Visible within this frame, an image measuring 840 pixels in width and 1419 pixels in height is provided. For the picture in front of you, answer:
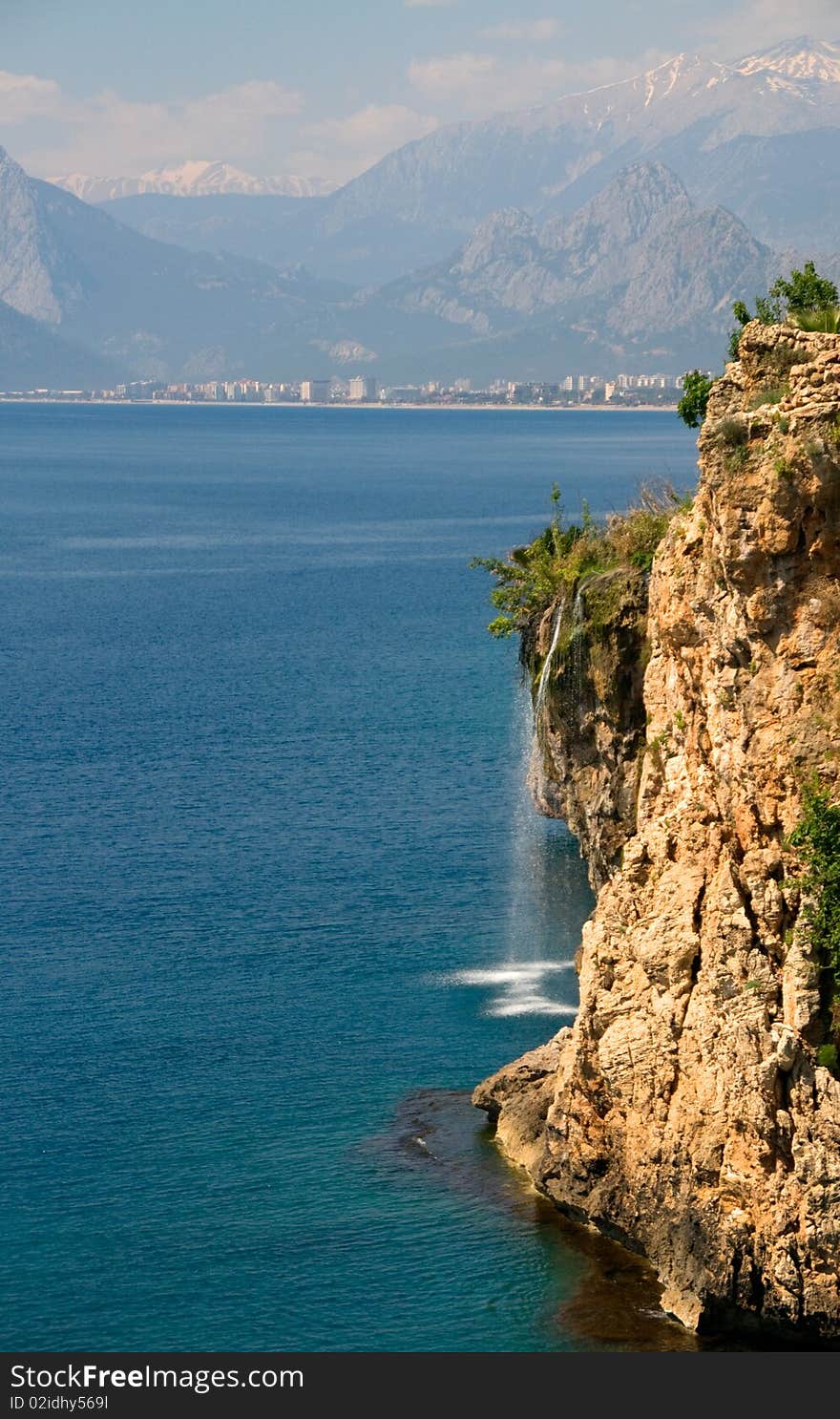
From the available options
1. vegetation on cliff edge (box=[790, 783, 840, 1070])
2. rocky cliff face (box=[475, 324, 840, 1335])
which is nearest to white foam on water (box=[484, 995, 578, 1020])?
rocky cliff face (box=[475, 324, 840, 1335])

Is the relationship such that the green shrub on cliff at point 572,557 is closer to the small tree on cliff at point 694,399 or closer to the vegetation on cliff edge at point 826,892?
the small tree on cliff at point 694,399

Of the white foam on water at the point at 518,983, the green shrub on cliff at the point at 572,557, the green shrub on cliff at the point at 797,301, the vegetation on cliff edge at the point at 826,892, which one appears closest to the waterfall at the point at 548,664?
the green shrub on cliff at the point at 572,557

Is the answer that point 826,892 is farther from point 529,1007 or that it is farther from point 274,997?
point 274,997

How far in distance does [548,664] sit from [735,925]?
1746 centimetres

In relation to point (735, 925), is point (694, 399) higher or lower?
higher

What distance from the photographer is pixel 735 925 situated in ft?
121

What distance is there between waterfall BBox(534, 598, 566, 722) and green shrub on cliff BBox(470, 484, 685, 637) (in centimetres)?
65

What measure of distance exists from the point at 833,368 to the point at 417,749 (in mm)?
50325

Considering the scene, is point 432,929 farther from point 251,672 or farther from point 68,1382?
point 251,672

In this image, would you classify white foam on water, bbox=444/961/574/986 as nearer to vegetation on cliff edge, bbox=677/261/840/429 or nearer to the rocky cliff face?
the rocky cliff face

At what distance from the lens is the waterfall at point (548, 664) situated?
174 ft

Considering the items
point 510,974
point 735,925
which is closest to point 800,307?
point 735,925

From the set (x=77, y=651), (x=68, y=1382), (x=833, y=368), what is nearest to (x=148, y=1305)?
(x=68, y=1382)

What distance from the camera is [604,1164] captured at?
41.1 m
